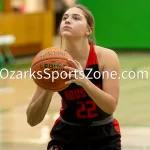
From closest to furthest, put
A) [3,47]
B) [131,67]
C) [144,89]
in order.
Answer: [144,89]
[131,67]
[3,47]

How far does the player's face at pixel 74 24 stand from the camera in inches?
128

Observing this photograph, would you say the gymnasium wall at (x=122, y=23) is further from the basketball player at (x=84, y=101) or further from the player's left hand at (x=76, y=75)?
the player's left hand at (x=76, y=75)

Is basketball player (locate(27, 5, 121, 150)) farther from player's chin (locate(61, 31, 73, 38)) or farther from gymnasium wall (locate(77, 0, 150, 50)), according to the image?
gymnasium wall (locate(77, 0, 150, 50))

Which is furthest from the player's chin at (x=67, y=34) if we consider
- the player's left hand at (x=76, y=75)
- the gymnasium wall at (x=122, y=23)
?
the gymnasium wall at (x=122, y=23)

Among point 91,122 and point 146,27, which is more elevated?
point 91,122

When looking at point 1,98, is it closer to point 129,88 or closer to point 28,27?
point 129,88

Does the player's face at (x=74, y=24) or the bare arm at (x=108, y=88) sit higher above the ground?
the player's face at (x=74, y=24)

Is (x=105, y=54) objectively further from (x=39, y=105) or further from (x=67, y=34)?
(x=39, y=105)

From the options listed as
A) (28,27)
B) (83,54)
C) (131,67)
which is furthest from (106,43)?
(83,54)

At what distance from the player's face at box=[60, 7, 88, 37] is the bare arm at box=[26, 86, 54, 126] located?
1.26 feet

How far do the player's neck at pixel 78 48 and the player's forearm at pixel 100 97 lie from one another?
35 centimetres

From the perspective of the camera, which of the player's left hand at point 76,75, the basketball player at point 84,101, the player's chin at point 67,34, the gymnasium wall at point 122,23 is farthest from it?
the gymnasium wall at point 122,23

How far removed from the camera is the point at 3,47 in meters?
11.7

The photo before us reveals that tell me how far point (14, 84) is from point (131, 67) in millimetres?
2623
